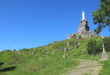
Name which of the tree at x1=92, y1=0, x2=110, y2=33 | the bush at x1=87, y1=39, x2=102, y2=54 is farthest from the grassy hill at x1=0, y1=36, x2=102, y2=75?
the tree at x1=92, y1=0, x2=110, y2=33

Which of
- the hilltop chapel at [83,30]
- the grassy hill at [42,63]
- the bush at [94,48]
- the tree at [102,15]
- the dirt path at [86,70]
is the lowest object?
the dirt path at [86,70]

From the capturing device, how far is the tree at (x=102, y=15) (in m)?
21.7

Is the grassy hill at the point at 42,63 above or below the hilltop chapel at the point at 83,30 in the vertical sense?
below

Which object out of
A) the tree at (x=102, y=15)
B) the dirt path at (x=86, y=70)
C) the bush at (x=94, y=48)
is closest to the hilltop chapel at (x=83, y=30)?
the bush at (x=94, y=48)

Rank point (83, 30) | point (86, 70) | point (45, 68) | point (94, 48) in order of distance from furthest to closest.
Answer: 1. point (83, 30)
2. point (94, 48)
3. point (45, 68)
4. point (86, 70)

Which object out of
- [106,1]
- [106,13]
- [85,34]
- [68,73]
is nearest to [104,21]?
[106,13]

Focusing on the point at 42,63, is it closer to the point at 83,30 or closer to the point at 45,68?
the point at 45,68

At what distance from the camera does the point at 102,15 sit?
2266 cm

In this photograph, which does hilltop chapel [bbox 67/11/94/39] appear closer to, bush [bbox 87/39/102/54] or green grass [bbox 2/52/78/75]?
bush [bbox 87/39/102/54]

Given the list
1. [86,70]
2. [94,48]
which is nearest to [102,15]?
[86,70]

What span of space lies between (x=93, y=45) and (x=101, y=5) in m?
22.4

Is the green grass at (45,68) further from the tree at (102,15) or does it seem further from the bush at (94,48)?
the bush at (94,48)

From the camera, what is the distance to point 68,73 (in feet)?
54.9

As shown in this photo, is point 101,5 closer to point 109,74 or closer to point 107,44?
point 109,74
